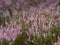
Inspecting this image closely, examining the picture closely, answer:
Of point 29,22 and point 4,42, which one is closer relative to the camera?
point 4,42

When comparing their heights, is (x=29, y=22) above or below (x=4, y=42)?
above

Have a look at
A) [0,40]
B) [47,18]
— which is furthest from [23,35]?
[47,18]

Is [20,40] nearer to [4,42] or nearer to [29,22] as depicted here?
[4,42]

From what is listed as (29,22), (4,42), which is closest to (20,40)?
(4,42)

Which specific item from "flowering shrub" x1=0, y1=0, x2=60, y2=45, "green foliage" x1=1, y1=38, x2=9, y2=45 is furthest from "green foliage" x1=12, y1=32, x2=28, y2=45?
"green foliage" x1=1, y1=38, x2=9, y2=45

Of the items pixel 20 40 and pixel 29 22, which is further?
pixel 29 22

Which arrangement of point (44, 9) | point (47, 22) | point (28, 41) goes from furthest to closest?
point (44, 9)
point (47, 22)
point (28, 41)

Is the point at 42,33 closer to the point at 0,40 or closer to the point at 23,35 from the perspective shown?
the point at 23,35

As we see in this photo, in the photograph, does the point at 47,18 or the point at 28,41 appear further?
the point at 47,18

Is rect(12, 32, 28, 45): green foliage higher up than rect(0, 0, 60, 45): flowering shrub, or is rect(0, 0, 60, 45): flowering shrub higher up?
rect(0, 0, 60, 45): flowering shrub

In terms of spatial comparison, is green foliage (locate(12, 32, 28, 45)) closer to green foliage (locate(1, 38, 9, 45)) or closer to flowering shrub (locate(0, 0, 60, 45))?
flowering shrub (locate(0, 0, 60, 45))

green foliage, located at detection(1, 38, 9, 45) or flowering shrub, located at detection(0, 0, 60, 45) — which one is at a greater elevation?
flowering shrub, located at detection(0, 0, 60, 45)
